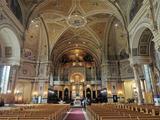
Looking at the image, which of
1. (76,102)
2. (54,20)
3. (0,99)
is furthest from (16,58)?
(76,102)

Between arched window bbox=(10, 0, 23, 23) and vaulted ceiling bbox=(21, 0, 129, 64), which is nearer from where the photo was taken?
arched window bbox=(10, 0, 23, 23)

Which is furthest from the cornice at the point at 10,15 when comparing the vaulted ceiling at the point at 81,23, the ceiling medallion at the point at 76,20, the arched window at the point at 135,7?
the arched window at the point at 135,7

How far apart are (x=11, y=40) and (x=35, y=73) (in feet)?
40.5

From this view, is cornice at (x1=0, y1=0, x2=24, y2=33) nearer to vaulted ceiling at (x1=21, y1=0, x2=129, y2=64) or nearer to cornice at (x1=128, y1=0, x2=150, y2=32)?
vaulted ceiling at (x1=21, y1=0, x2=129, y2=64)

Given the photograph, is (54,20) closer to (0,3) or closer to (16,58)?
(16,58)

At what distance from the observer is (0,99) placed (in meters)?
11.9

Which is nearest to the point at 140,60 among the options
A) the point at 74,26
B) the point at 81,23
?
the point at 81,23

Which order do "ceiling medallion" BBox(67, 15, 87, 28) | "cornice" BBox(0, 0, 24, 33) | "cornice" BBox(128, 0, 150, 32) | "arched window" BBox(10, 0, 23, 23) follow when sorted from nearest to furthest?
"cornice" BBox(0, 0, 24, 33) → "cornice" BBox(128, 0, 150, 32) → "arched window" BBox(10, 0, 23, 23) → "ceiling medallion" BBox(67, 15, 87, 28)

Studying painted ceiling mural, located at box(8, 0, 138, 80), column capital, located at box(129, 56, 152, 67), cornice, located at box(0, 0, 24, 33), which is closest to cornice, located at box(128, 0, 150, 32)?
painted ceiling mural, located at box(8, 0, 138, 80)

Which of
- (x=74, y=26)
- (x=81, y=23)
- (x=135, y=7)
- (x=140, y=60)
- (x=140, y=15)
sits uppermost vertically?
(x=74, y=26)

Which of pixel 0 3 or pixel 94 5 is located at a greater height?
pixel 94 5

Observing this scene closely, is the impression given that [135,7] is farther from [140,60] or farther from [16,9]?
[16,9]

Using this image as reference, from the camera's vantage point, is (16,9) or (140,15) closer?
(140,15)

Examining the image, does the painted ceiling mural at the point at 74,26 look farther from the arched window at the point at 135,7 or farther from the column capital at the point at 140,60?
the column capital at the point at 140,60
